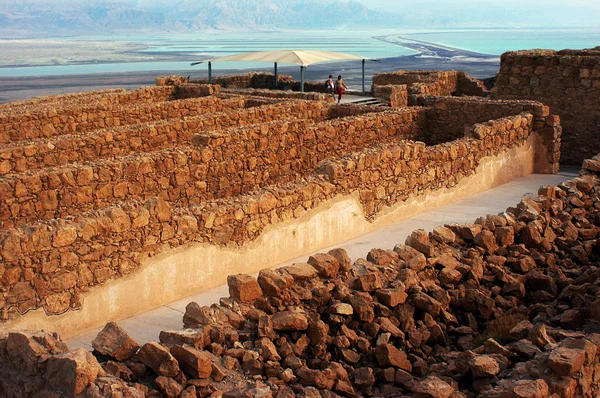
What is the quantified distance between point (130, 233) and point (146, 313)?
32.3 inches

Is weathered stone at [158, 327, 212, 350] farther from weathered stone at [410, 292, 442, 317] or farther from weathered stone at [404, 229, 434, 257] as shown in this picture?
weathered stone at [404, 229, 434, 257]

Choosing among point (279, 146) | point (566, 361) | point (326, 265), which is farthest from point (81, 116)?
point (566, 361)

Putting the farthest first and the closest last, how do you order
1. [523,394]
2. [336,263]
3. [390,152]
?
[390,152]
[336,263]
[523,394]

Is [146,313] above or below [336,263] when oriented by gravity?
below

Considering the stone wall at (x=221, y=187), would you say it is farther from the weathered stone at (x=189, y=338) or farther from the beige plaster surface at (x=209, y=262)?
the weathered stone at (x=189, y=338)

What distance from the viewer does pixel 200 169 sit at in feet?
43.2

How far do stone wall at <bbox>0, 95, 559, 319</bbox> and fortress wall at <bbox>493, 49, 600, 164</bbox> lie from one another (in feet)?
6.92

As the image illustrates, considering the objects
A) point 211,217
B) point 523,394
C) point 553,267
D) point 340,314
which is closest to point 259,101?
point 211,217

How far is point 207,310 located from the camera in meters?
6.93

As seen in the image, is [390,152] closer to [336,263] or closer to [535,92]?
[336,263]

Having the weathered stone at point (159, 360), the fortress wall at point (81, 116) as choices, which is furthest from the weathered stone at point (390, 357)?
the fortress wall at point (81, 116)

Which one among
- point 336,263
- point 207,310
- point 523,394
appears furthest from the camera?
point 336,263

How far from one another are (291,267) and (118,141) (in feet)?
24.7

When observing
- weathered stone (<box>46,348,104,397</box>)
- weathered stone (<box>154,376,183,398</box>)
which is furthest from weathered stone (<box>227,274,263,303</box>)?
weathered stone (<box>46,348,104,397</box>)
